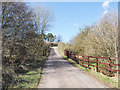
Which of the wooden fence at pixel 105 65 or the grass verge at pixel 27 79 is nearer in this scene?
the grass verge at pixel 27 79

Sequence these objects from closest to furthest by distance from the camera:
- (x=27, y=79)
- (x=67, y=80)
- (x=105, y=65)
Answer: (x=67, y=80), (x=27, y=79), (x=105, y=65)

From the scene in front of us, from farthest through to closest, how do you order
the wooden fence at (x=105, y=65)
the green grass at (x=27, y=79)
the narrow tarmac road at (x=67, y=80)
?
the wooden fence at (x=105, y=65)
the green grass at (x=27, y=79)
the narrow tarmac road at (x=67, y=80)

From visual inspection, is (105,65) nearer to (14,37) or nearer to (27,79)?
(27,79)

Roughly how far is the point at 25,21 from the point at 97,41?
5.60 metres

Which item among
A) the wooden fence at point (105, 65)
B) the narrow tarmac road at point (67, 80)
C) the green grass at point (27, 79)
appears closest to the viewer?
the narrow tarmac road at point (67, 80)

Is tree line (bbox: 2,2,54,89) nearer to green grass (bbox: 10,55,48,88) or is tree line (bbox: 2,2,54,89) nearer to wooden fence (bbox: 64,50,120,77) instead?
green grass (bbox: 10,55,48,88)

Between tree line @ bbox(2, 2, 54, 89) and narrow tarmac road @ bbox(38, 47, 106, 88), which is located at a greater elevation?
tree line @ bbox(2, 2, 54, 89)

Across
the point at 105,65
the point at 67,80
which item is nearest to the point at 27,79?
the point at 67,80

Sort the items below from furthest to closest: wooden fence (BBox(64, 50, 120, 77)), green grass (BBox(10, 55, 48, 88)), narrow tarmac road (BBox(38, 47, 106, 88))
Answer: wooden fence (BBox(64, 50, 120, 77))
green grass (BBox(10, 55, 48, 88))
narrow tarmac road (BBox(38, 47, 106, 88))

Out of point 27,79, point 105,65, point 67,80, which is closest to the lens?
point 67,80

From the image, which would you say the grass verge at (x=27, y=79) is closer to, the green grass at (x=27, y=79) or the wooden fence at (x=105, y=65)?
the green grass at (x=27, y=79)

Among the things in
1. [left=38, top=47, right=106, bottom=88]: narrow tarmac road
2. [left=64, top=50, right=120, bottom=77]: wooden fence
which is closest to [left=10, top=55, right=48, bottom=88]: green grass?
[left=38, top=47, right=106, bottom=88]: narrow tarmac road

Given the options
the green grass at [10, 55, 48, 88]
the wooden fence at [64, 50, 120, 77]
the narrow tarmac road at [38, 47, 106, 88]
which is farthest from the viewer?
the wooden fence at [64, 50, 120, 77]

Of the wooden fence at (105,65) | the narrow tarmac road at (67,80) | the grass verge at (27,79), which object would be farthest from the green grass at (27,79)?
the wooden fence at (105,65)
